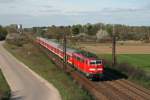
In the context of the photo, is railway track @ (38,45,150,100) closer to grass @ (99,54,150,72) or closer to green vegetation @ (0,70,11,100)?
green vegetation @ (0,70,11,100)

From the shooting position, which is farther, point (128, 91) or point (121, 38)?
point (121, 38)

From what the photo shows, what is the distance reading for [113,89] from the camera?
34.1 m

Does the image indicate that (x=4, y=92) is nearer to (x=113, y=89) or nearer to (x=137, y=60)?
(x=113, y=89)

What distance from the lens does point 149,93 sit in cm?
3186

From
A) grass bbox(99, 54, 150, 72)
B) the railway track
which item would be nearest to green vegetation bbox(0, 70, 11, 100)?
the railway track

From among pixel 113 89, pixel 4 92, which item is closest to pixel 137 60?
pixel 113 89

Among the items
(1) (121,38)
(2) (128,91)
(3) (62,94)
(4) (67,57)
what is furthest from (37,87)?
(1) (121,38)

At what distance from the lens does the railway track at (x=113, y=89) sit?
30.4 m

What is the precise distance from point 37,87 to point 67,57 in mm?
18749

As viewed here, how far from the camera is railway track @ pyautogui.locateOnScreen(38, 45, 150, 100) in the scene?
30375 millimetres

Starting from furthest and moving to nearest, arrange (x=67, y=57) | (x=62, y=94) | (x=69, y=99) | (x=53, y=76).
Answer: (x=67, y=57) < (x=53, y=76) < (x=62, y=94) < (x=69, y=99)

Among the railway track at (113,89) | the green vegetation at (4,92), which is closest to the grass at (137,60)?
the railway track at (113,89)

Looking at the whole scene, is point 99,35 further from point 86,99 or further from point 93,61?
point 86,99

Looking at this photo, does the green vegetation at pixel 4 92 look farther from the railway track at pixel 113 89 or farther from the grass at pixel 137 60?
the grass at pixel 137 60
